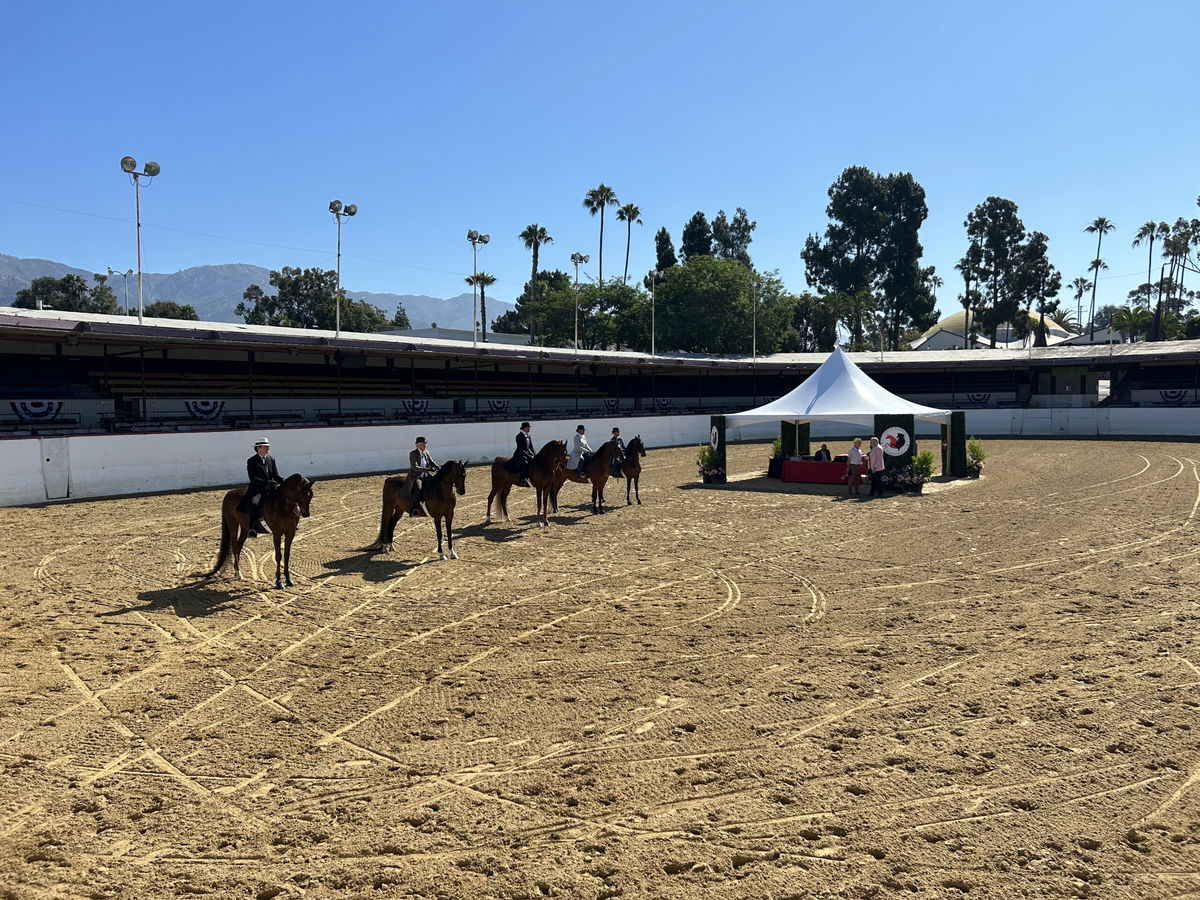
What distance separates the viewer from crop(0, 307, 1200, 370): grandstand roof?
21.0 metres

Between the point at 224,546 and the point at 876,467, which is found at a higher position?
the point at 876,467

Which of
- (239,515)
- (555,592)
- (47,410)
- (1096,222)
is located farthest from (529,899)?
(1096,222)

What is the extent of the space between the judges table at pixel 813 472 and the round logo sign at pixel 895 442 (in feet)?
5.47

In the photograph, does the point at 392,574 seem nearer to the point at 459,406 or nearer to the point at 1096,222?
the point at 459,406

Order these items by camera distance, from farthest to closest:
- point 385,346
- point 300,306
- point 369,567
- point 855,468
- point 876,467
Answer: point 300,306 → point 385,346 → point 855,468 → point 876,467 → point 369,567

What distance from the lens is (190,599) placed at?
10445mm

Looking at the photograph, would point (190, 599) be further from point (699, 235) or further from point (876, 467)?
point (699, 235)

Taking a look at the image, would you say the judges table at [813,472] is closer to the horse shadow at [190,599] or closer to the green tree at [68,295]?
the horse shadow at [190,599]

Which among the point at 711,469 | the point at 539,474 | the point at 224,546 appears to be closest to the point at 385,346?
the point at 711,469

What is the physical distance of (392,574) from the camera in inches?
471

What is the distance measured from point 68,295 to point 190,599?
81663 millimetres

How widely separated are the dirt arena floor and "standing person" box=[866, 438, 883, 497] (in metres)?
7.20

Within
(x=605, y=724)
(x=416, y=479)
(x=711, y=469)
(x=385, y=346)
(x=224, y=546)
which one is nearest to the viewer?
(x=605, y=724)

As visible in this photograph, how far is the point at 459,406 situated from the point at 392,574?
25.6 meters
